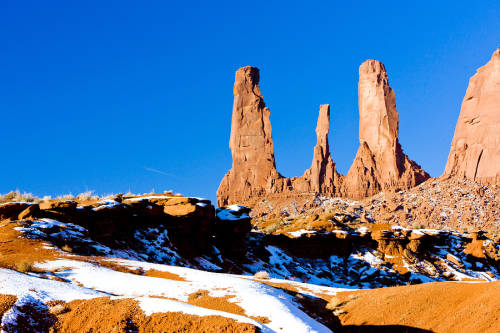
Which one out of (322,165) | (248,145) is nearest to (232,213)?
(322,165)

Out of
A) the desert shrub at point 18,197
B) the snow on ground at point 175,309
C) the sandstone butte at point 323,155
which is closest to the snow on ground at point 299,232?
Answer: the desert shrub at point 18,197

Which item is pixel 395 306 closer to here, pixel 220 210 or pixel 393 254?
pixel 220 210

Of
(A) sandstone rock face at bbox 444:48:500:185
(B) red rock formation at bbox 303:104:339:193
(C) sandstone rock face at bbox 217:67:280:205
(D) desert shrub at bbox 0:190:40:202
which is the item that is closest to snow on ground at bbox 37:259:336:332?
(D) desert shrub at bbox 0:190:40:202

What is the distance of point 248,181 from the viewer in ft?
319

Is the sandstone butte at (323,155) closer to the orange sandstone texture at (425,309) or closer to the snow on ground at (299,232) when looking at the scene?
the snow on ground at (299,232)

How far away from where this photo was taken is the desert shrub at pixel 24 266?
31.0ft

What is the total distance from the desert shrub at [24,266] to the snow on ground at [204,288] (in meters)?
0.41

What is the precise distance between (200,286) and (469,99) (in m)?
98.0

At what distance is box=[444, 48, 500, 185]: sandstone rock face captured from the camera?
8069 cm

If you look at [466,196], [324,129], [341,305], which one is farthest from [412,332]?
[324,129]

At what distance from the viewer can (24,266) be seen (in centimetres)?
955

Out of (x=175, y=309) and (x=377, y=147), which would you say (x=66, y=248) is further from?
(x=377, y=147)

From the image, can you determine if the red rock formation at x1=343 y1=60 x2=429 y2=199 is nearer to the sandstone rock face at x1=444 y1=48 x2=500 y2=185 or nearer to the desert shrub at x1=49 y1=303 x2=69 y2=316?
the sandstone rock face at x1=444 y1=48 x2=500 y2=185

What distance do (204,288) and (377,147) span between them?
9062cm
